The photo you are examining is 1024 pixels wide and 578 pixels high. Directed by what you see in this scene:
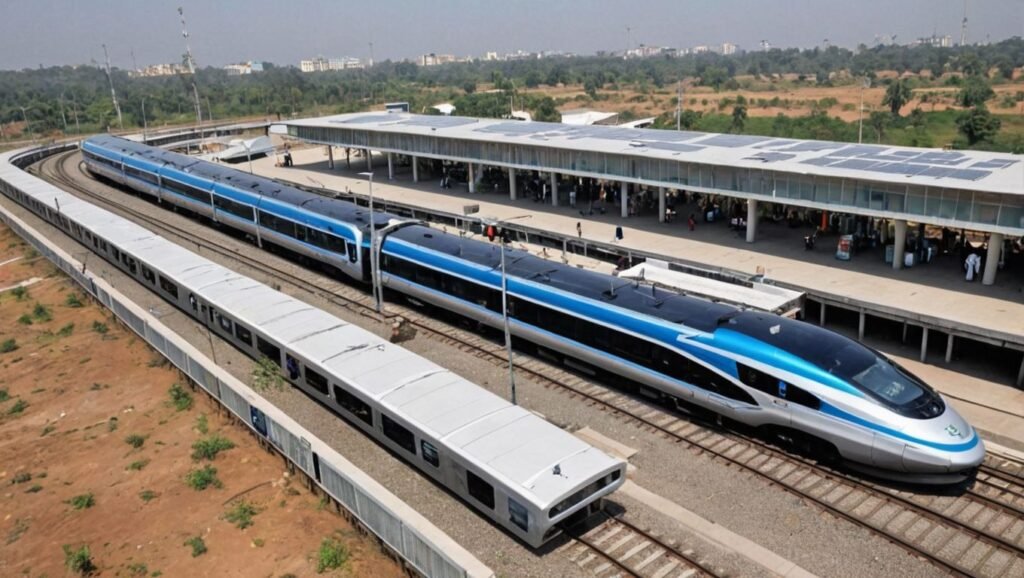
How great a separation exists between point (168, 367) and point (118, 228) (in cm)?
1648

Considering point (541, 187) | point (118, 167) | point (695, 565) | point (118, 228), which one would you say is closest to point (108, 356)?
point (118, 228)

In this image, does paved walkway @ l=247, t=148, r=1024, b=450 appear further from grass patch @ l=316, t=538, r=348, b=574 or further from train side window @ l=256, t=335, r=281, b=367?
train side window @ l=256, t=335, r=281, b=367

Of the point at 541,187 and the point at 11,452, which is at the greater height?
the point at 541,187

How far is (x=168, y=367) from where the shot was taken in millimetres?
26219

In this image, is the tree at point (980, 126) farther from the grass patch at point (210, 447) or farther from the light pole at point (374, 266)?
the grass patch at point (210, 447)

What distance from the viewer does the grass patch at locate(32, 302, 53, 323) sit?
108 feet

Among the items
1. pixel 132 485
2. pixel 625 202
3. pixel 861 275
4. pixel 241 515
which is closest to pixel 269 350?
pixel 132 485

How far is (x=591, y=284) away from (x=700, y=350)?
4.98 meters

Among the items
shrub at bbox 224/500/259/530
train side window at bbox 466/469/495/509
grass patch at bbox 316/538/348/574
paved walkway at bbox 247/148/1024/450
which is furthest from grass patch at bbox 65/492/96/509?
paved walkway at bbox 247/148/1024/450

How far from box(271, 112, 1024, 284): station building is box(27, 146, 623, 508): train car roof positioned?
18.5 meters

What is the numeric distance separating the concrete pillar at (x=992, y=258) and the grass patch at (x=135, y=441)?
1118 inches

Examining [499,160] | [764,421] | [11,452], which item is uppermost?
[499,160]

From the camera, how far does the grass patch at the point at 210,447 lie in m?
19.9

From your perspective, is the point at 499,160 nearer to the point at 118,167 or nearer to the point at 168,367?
the point at 168,367
